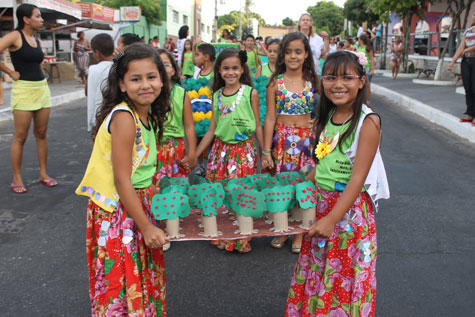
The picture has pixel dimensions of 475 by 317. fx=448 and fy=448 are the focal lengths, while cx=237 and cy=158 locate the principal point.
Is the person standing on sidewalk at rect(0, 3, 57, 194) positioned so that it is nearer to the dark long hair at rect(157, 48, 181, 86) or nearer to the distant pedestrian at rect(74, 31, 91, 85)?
the dark long hair at rect(157, 48, 181, 86)

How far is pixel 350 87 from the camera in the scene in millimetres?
2232

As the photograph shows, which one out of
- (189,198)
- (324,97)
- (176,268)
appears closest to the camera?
(189,198)

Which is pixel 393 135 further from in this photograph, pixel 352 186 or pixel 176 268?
pixel 352 186

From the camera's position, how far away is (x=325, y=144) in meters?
2.32

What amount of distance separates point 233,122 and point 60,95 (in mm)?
11436

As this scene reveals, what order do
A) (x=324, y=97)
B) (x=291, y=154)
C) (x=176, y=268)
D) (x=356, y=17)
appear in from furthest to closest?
(x=356, y=17)
(x=291, y=154)
(x=176, y=268)
(x=324, y=97)

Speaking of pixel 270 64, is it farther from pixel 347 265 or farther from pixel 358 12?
pixel 358 12

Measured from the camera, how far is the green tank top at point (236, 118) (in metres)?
3.76

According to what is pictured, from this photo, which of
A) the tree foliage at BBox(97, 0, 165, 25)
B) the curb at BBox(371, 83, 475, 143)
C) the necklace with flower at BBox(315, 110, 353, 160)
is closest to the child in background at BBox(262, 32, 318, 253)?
the necklace with flower at BBox(315, 110, 353, 160)

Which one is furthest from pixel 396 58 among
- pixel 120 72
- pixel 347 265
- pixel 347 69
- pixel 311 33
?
pixel 120 72

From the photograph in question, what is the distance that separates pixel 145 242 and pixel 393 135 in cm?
724

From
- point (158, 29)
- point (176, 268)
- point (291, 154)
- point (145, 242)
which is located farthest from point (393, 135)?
point (158, 29)

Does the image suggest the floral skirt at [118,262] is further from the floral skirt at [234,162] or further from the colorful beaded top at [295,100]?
the colorful beaded top at [295,100]

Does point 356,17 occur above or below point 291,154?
above
